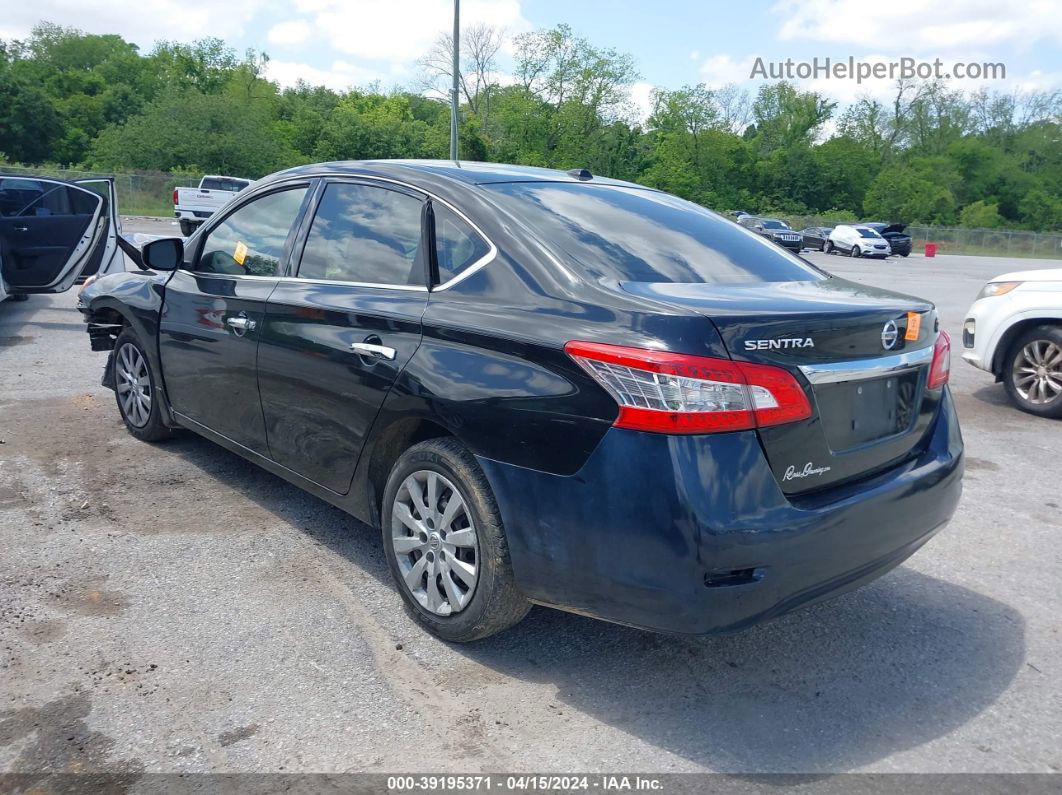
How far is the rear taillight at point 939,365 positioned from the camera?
3357mm

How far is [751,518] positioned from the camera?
8.71 feet

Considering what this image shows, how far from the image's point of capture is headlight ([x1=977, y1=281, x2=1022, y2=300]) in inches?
300

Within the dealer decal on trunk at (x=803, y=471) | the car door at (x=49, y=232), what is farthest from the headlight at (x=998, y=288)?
the car door at (x=49, y=232)

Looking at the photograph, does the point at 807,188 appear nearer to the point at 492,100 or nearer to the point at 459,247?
the point at 492,100

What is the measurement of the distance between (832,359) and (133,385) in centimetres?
434

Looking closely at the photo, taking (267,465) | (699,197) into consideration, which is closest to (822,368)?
(267,465)

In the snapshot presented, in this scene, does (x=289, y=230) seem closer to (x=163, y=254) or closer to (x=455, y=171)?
(x=455, y=171)

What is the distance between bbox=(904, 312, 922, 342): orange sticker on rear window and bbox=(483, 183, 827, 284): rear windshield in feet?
1.62

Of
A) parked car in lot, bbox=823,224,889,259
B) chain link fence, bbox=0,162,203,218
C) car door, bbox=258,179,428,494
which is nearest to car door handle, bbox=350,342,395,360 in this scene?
car door, bbox=258,179,428,494

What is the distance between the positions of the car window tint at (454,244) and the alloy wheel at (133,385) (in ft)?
8.63

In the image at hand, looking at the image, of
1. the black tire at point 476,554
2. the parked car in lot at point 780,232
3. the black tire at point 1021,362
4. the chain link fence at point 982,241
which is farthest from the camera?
the chain link fence at point 982,241

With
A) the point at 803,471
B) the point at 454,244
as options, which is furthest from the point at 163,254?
the point at 803,471

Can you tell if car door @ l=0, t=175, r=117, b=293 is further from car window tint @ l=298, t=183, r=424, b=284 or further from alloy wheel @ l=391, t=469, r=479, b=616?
alloy wheel @ l=391, t=469, r=479, b=616

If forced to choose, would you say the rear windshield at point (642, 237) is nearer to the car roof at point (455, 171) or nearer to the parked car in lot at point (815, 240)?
the car roof at point (455, 171)
